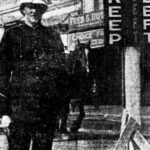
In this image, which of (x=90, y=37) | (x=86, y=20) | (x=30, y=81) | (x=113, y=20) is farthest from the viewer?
(x=90, y=37)

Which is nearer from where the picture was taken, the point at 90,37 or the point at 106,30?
the point at 106,30

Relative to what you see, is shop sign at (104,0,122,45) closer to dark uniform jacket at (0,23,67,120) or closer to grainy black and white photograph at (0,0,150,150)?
grainy black and white photograph at (0,0,150,150)

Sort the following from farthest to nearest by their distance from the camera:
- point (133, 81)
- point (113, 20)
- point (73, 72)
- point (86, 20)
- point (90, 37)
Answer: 1. point (90, 37)
2. point (86, 20)
3. point (133, 81)
4. point (113, 20)
5. point (73, 72)

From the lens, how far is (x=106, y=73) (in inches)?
150

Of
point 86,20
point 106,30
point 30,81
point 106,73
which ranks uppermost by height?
point 86,20

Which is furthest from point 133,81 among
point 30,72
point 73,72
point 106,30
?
point 30,72

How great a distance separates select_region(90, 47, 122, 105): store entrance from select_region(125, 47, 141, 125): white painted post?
32 centimetres

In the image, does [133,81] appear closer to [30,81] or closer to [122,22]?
[122,22]

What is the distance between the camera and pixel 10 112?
2432 mm

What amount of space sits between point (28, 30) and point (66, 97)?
51cm

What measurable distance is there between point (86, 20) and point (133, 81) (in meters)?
0.78

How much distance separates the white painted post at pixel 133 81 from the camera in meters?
3.23

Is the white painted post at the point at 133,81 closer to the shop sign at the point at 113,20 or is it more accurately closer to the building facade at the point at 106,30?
Answer: the building facade at the point at 106,30

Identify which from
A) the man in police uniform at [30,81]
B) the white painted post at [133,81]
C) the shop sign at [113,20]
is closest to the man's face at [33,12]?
the man in police uniform at [30,81]
